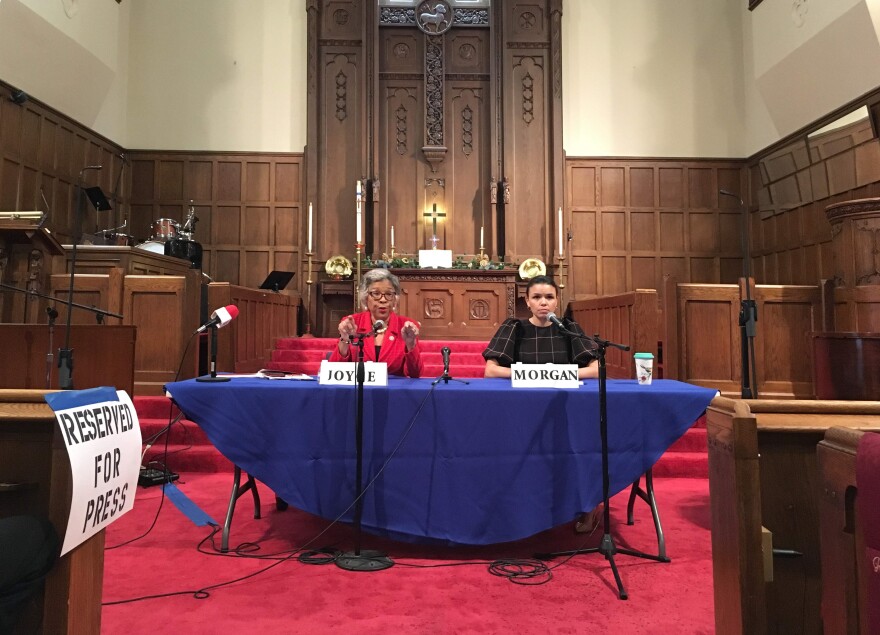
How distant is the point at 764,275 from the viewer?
852 centimetres

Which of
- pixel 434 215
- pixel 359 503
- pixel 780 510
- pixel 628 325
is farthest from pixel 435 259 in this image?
pixel 780 510

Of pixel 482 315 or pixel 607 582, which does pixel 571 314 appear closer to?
pixel 482 315

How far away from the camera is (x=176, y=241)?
7.50 m

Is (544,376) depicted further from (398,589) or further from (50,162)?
(50,162)

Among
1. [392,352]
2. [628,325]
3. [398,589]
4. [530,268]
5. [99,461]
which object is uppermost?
[530,268]

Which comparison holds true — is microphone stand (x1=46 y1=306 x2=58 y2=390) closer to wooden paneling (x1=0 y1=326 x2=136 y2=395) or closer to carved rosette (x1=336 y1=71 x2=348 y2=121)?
wooden paneling (x1=0 y1=326 x2=136 y2=395)

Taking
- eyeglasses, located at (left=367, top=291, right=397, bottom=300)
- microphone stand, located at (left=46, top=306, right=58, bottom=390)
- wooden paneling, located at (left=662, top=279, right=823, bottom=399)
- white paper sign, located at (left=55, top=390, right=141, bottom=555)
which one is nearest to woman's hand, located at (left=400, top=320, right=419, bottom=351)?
eyeglasses, located at (left=367, top=291, right=397, bottom=300)

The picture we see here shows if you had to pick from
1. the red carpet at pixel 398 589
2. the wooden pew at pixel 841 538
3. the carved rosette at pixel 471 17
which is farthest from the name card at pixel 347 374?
the carved rosette at pixel 471 17

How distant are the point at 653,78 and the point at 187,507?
8.60m

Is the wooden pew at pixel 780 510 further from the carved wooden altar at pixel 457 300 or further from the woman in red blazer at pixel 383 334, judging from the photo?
the carved wooden altar at pixel 457 300

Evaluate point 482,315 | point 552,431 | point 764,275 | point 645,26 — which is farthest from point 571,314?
point 552,431

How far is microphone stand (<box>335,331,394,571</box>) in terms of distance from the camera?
2.52m

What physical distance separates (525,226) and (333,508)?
6746 millimetres

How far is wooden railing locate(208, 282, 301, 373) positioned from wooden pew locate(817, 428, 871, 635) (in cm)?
484
